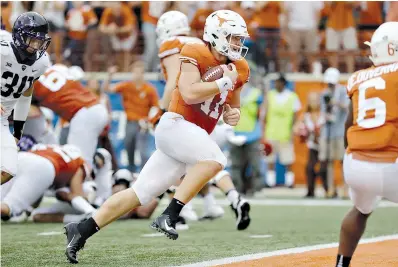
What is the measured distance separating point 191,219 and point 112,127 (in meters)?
6.53

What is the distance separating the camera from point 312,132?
14.0m

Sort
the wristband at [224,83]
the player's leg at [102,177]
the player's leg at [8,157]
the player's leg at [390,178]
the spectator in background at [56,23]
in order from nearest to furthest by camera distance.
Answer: the player's leg at [390,178], the wristband at [224,83], the player's leg at [8,157], the player's leg at [102,177], the spectator in background at [56,23]

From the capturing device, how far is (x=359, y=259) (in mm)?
6230

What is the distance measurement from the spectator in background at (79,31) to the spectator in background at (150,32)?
0.86 metres

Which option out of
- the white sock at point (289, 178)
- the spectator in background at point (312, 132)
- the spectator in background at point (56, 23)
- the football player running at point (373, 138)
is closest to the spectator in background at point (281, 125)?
the white sock at point (289, 178)

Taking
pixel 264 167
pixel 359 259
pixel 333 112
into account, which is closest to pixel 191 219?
pixel 359 259

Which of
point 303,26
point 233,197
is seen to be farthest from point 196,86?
point 303,26

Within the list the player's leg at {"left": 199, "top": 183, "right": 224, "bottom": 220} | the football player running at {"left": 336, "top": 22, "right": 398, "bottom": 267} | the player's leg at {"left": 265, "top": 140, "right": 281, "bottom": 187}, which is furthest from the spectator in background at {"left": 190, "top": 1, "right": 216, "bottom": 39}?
the football player running at {"left": 336, "top": 22, "right": 398, "bottom": 267}

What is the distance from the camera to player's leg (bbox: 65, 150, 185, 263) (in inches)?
233

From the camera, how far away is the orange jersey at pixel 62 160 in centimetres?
855

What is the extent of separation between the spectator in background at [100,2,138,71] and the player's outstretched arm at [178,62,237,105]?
986 centimetres

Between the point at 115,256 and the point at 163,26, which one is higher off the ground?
the point at 163,26

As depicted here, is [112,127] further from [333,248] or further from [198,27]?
[333,248]

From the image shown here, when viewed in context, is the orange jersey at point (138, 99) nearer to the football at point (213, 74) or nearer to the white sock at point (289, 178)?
the white sock at point (289, 178)
